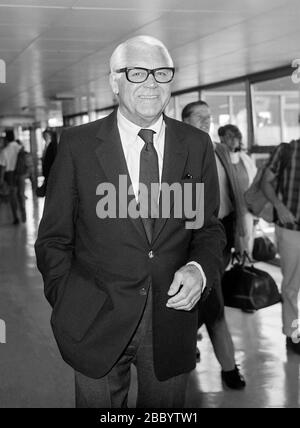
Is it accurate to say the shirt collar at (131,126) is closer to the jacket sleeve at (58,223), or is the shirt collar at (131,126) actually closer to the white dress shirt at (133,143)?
the white dress shirt at (133,143)

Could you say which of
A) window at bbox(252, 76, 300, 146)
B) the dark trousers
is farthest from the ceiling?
the dark trousers

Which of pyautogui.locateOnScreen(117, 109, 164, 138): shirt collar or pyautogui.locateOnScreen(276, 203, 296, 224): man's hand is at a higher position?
pyautogui.locateOnScreen(117, 109, 164, 138): shirt collar

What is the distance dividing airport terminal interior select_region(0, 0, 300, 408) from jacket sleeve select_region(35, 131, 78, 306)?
169 centimetres

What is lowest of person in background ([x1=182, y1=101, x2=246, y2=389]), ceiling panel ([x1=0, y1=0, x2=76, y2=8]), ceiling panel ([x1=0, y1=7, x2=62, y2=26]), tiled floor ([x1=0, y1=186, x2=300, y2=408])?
tiled floor ([x1=0, y1=186, x2=300, y2=408])

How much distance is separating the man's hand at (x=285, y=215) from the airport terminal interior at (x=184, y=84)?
852 millimetres

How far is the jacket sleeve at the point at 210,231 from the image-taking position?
75.6 inches

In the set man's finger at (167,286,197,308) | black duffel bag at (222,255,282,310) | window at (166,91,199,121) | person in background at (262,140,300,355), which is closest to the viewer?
man's finger at (167,286,197,308)

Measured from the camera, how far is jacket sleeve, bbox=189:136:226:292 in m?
1.92

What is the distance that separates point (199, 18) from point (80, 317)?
150 inches

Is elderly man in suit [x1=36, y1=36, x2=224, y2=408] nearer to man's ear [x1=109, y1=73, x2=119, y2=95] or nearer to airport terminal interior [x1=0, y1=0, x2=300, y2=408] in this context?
man's ear [x1=109, y1=73, x2=119, y2=95]

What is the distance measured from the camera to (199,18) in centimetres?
514

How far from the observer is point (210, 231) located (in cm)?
201

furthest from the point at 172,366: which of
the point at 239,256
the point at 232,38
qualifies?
the point at 232,38

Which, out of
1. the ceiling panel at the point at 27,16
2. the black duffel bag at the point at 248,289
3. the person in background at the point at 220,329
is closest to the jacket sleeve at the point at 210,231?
the person in background at the point at 220,329
